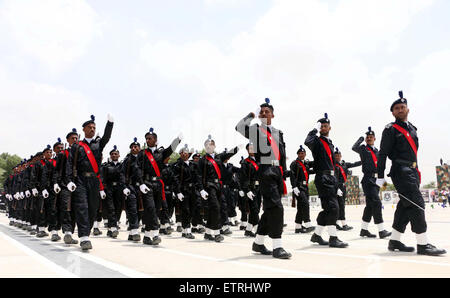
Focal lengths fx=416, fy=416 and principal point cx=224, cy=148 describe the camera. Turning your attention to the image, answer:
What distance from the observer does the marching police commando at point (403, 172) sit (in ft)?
21.1

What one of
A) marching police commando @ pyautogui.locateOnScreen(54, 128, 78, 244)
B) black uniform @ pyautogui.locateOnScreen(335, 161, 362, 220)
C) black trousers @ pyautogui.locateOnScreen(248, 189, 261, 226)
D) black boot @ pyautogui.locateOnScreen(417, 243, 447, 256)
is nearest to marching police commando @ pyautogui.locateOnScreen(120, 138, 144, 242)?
marching police commando @ pyautogui.locateOnScreen(54, 128, 78, 244)

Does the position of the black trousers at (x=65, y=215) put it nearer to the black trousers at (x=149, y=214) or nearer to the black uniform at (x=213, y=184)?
the black trousers at (x=149, y=214)

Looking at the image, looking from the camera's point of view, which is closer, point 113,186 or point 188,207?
point 188,207

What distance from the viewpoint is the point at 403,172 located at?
664cm

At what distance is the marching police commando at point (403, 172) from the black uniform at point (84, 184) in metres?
5.01

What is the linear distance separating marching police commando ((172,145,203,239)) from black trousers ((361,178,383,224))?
168 inches

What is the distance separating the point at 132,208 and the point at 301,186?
480 centimetres

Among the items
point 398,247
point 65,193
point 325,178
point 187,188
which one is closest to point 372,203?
point 325,178

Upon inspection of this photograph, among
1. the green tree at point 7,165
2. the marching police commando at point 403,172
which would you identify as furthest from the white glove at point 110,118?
the green tree at point 7,165

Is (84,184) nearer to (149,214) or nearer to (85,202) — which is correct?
(85,202)
